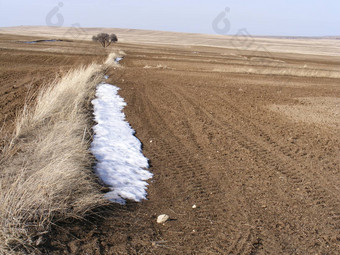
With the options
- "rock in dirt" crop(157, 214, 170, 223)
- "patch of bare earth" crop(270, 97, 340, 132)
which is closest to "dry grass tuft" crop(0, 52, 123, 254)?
"rock in dirt" crop(157, 214, 170, 223)

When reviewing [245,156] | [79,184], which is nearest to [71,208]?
[79,184]

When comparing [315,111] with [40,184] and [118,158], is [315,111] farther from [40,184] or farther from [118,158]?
[40,184]

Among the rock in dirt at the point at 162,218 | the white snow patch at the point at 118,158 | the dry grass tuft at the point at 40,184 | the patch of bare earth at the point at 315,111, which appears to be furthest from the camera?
the patch of bare earth at the point at 315,111

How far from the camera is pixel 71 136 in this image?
266 inches

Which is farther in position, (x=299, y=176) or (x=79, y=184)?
(x=299, y=176)

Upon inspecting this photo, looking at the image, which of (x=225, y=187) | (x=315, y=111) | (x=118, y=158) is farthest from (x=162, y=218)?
(x=315, y=111)

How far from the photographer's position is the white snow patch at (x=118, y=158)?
5463 millimetres

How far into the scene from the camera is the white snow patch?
17.9 feet

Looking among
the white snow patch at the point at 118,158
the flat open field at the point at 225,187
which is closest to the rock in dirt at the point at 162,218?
the flat open field at the point at 225,187

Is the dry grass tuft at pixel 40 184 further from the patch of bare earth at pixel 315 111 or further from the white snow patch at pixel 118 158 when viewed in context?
the patch of bare earth at pixel 315 111

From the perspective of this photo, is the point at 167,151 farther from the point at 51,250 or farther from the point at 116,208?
the point at 51,250

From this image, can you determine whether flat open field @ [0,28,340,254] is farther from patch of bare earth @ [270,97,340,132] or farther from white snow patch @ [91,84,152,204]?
white snow patch @ [91,84,152,204]

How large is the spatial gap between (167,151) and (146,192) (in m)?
2.14

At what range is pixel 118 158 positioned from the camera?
6832mm
